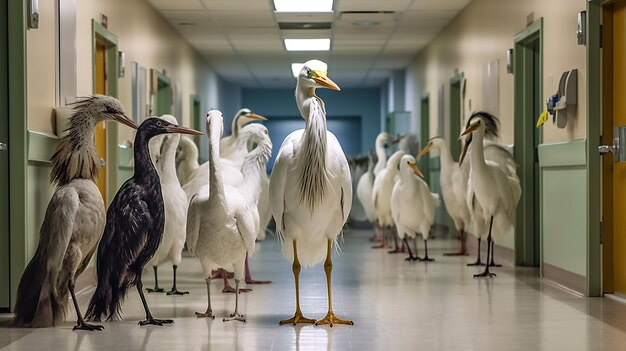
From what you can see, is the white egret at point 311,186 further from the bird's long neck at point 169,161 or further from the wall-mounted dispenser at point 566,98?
the wall-mounted dispenser at point 566,98

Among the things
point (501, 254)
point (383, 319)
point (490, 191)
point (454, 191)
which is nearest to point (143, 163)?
point (383, 319)

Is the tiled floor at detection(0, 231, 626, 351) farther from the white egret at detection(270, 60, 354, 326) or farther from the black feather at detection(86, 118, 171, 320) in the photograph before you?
the white egret at detection(270, 60, 354, 326)

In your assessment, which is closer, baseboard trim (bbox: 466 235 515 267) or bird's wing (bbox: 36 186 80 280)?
bird's wing (bbox: 36 186 80 280)

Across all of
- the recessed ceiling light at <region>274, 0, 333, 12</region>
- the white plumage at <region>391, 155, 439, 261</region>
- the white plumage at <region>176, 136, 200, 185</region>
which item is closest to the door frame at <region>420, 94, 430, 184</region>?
the recessed ceiling light at <region>274, 0, 333, 12</region>

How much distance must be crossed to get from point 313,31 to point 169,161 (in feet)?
24.3

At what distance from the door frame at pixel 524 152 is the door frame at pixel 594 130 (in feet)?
7.19

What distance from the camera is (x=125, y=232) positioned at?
A: 5363mm

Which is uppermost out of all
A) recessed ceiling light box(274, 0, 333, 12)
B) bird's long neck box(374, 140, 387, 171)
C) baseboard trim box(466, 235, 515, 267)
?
recessed ceiling light box(274, 0, 333, 12)

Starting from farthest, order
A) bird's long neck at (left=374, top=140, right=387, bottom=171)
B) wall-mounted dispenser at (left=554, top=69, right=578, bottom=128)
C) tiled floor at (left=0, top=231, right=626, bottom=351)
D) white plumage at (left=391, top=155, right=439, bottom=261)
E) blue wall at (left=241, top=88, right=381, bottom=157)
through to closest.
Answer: blue wall at (left=241, top=88, right=381, bottom=157), bird's long neck at (left=374, top=140, right=387, bottom=171), white plumage at (left=391, top=155, right=439, bottom=261), wall-mounted dispenser at (left=554, top=69, right=578, bottom=128), tiled floor at (left=0, top=231, right=626, bottom=351)

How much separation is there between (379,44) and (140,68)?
19.8 ft

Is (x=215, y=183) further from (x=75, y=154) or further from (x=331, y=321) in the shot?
(x=331, y=321)

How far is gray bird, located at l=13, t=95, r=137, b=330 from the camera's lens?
5.18 meters

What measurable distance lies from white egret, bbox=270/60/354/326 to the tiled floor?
43 cm

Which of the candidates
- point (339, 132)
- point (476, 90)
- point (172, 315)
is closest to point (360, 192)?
point (476, 90)
